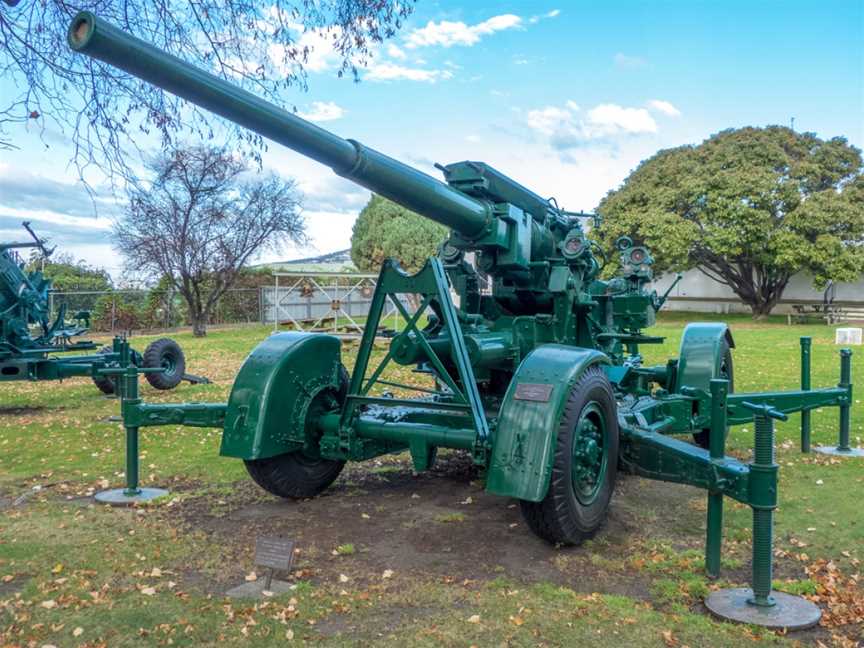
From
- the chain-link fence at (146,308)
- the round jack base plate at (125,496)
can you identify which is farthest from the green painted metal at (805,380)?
the chain-link fence at (146,308)

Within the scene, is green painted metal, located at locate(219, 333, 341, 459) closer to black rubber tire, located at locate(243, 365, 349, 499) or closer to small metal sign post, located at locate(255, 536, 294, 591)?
black rubber tire, located at locate(243, 365, 349, 499)

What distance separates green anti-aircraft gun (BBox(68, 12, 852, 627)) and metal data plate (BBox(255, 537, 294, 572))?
3.89 ft

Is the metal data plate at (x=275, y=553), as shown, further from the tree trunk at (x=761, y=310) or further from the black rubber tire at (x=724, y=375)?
the tree trunk at (x=761, y=310)

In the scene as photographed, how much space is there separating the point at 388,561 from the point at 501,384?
2185 mm

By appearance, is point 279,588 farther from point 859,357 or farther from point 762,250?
point 762,250

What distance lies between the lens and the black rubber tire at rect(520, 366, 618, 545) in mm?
4789

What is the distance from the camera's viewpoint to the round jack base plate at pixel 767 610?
404cm

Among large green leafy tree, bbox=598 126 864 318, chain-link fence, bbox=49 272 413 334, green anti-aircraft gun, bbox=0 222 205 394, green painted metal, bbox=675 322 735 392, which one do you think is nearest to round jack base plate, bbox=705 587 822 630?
green painted metal, bbox=675 322 735 392

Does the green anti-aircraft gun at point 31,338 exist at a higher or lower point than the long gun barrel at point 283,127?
lower

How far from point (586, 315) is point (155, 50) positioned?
423 centimetres

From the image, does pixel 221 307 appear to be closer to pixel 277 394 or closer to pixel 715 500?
pixel 277 394

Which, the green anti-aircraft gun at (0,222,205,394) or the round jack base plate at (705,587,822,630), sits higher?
the green anti-aircraft gun at (0,222,205,394)

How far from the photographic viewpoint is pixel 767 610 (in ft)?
13.7

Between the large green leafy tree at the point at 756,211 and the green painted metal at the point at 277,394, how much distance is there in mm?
23681
